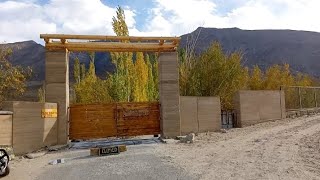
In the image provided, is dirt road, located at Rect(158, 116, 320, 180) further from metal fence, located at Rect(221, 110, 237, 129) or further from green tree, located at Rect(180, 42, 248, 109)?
green tree, located at Rect(180, 42, 248, 109)

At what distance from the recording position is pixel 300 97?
2709cm

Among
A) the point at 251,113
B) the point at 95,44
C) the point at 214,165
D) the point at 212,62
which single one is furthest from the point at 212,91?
the point at 214,165

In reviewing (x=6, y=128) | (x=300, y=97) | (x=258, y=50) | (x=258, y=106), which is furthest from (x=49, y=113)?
(x=258, y=50)

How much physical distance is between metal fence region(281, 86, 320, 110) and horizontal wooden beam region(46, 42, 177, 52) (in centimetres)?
1023

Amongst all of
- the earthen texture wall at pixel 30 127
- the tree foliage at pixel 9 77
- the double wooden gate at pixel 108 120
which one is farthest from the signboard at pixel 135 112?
the tree foliage at pixel 9 77

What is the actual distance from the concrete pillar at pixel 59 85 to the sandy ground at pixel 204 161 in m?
2.76

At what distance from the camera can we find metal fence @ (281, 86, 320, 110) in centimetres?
2691

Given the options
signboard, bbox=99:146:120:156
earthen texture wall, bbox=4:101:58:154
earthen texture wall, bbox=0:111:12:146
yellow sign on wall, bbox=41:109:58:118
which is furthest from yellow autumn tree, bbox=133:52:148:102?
earthen texture wall, bbox=0:111:12:146

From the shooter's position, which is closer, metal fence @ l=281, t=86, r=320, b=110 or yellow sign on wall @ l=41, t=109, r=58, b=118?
yellow sign on wall @ l=41, t=109, r=58, b=118

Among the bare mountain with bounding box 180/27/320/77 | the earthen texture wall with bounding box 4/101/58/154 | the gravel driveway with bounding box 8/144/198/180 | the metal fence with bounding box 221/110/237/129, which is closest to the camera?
the gravel driveway with bounding box 8/144/198/180

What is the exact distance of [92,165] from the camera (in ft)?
40.7

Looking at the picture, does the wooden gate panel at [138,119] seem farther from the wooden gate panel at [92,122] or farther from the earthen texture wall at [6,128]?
the earthen texture wall at [6,128]

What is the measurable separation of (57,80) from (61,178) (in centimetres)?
954

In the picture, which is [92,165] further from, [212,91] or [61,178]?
Answer: [212,91]
